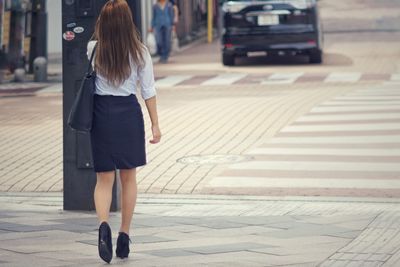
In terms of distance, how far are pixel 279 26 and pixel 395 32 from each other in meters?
13.0

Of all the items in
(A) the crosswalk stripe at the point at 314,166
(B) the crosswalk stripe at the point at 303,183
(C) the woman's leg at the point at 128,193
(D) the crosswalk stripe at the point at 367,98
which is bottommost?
(D) the crosswalk stripe at the point at 367,98

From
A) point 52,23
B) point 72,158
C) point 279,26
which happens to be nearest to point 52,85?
point 279,26

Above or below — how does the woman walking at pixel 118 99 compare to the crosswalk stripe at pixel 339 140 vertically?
above

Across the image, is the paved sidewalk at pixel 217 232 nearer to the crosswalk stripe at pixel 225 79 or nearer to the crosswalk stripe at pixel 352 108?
the crosswalk stripe at pixel 352 108

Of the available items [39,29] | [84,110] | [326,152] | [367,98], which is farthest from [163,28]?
[84,110]

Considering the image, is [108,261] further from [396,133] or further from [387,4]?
[387,4]

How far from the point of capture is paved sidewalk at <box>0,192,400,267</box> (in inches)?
330

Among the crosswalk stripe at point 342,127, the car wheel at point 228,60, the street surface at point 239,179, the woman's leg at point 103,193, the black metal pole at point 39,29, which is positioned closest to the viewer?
the woman's leg at point 103,193

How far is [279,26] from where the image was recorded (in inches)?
1118

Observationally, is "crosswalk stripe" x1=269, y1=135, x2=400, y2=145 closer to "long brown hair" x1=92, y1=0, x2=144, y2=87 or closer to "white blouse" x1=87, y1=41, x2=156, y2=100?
"white blouse" x1=87, y1=41, x2=156, y2=100

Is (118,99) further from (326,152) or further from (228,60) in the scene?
(228,60)

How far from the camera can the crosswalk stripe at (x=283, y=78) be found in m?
24.7

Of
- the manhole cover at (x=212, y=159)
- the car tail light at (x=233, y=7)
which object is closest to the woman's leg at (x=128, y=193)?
the manhole cover at (x=212, y=159)

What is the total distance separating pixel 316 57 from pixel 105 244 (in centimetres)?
2132
